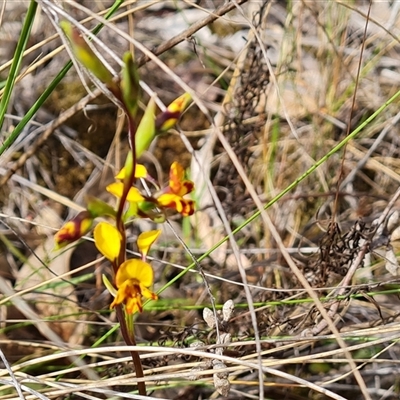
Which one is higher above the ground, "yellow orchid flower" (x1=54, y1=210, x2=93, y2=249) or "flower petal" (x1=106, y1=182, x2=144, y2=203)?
"flower petal" (x1=106, y1=182, x2=144, y2=203)

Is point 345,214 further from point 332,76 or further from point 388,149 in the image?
point 332,76

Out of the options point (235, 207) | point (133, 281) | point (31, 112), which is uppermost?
point (31, 112)

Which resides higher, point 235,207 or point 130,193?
point 130,193

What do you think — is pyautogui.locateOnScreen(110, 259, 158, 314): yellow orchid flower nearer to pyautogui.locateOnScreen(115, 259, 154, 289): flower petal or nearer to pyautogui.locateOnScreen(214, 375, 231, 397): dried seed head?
pyautogui.locateOnScreen(115, 259, 154, 289): flower petal

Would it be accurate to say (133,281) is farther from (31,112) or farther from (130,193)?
(31,112)

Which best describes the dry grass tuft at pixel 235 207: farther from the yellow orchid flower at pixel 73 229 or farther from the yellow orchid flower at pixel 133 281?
the yellow orchid flower at pixel 73 229

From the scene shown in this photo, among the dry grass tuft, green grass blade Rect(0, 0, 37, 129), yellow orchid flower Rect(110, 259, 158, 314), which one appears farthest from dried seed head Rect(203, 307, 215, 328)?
green grass blade Rect(0, 0, 37, 129)

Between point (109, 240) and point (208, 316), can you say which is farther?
point (208, 316)

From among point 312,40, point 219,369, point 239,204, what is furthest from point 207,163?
point 219,369

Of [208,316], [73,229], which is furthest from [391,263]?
[73,229]
